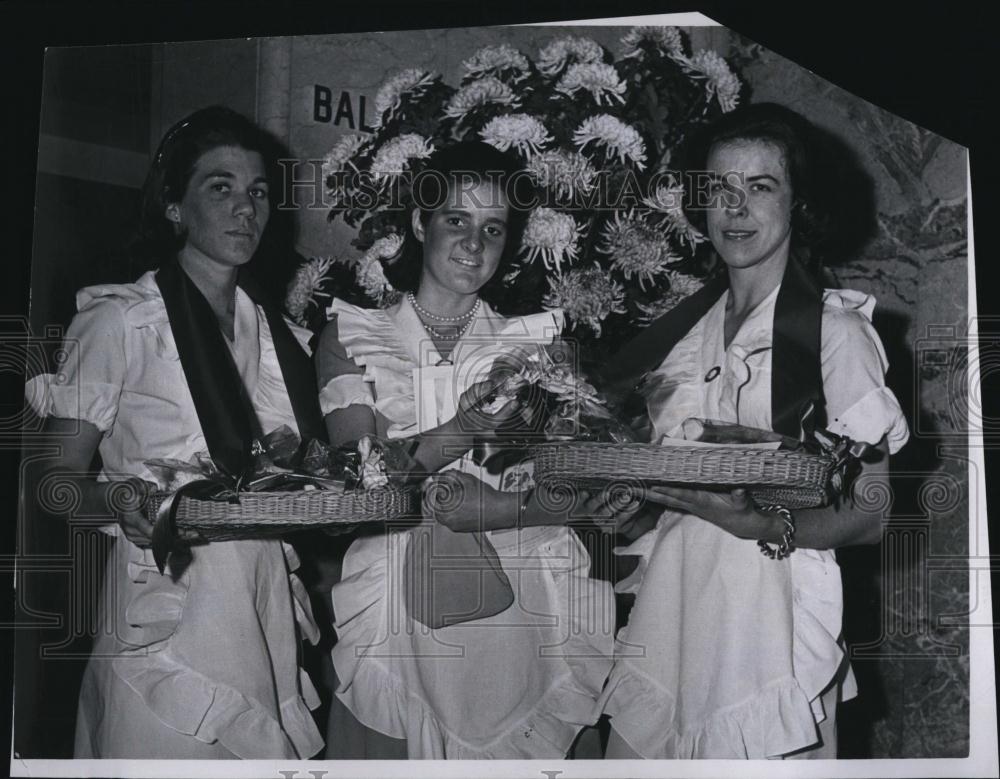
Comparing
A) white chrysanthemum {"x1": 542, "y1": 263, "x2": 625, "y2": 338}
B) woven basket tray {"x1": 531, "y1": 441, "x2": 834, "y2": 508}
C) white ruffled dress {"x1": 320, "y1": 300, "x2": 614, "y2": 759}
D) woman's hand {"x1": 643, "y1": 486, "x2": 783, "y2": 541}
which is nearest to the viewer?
woven basket tray {"x1": 531, "y1": 441, "x2": 834, "y2": 508}

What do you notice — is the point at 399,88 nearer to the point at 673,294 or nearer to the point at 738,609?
the point at 673,294

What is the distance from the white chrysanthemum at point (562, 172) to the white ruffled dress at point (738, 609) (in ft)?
1.93

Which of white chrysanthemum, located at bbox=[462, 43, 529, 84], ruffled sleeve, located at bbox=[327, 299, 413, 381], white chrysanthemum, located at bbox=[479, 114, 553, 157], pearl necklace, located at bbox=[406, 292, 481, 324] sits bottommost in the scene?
ruffled sleeve, located at bbox=[327, 299, 413, 381]

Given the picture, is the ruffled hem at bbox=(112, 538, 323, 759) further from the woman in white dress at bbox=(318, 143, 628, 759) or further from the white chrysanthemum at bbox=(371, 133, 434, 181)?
the white chrysanthemum at bbox=(371, 133, 434, 181)

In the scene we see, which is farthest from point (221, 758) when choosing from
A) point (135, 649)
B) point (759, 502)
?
point (759, 502)

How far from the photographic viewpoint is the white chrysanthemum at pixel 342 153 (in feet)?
12.0

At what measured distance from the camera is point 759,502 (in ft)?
10.9

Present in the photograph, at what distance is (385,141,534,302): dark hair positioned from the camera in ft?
11.7

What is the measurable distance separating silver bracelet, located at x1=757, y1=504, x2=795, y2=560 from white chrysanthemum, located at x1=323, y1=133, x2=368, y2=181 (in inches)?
58.4

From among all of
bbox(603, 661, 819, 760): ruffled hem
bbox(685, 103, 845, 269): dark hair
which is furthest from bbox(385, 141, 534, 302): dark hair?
bbox(603, 661, 819, 760): ruffled hem

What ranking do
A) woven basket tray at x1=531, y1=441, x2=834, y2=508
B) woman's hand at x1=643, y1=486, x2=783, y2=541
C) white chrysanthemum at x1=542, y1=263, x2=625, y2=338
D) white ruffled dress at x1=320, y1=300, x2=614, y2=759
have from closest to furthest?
woven basket tray at x1=531, y1=441, x2=834, y2=508 < woman's hand at x1=643, y1=486, x2=783, y2=541 < white ruffled dress at x1=320, y1=300, x2=614, y2=759 < white chrysanthemum at x1=542, y1=263, x2=625, y2=338

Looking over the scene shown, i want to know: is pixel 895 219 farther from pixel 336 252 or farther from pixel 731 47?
pixel 336 252

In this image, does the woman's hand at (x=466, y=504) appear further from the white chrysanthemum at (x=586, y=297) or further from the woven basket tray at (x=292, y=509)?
the white chrysanthemum at (x=586, y=297)

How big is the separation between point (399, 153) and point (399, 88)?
0.20 meters
